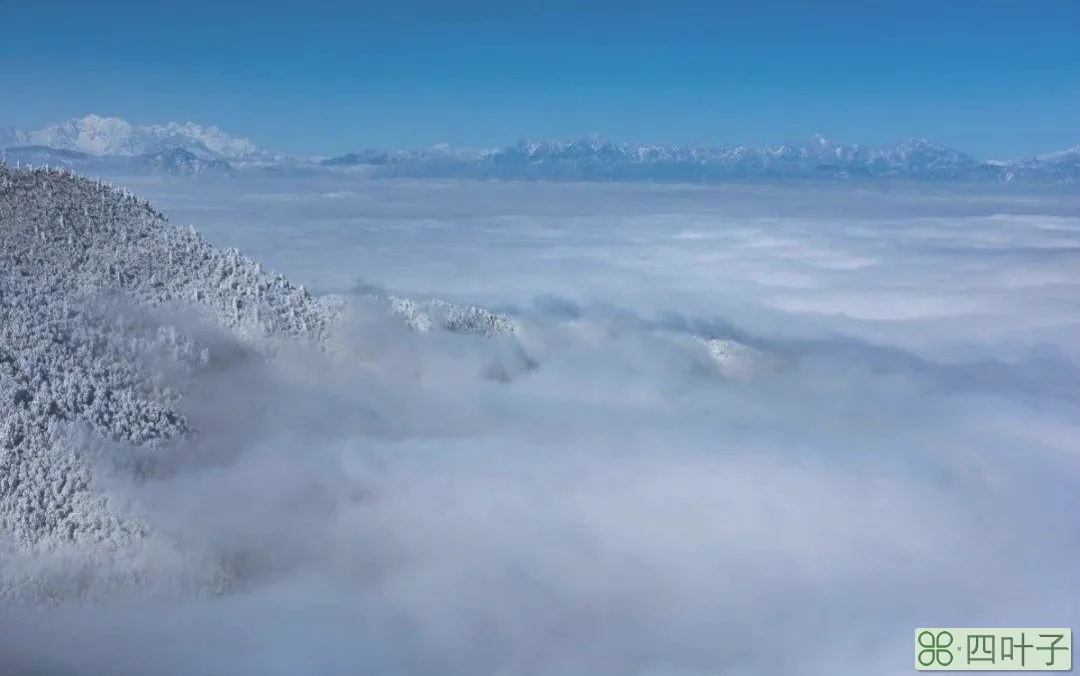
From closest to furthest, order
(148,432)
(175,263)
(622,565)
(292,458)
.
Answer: (148,432), (622,565), (292,458), (175,263)

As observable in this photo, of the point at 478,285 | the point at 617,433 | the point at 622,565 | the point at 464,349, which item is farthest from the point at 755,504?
the point at 478,285

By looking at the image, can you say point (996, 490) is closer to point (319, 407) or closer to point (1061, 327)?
point (319, 407)

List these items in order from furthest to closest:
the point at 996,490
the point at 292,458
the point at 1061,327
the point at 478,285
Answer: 1. the point at 478,285
2. the point at 1061,327
3. the point at 996,490
4. the point at 292,458

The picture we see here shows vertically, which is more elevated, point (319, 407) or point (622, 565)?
point (319, 407)

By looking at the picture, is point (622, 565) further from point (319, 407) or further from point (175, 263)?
point (175, 263)

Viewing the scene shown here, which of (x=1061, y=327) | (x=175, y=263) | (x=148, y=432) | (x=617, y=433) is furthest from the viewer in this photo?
(x=1061, y=327)

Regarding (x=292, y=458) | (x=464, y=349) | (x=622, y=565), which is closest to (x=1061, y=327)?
(x=464, y=349)

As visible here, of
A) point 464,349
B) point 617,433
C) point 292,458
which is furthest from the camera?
point 464,349

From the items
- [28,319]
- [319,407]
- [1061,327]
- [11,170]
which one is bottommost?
[1061,327]

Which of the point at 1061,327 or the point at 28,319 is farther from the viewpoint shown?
the point at 1061,327
